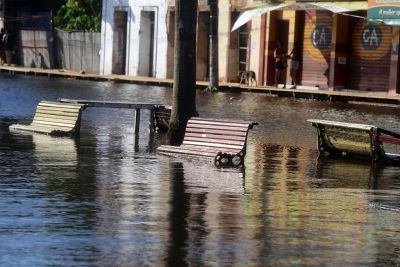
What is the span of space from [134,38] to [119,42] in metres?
1.64

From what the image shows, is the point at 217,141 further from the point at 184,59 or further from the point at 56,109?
the point at 56,109

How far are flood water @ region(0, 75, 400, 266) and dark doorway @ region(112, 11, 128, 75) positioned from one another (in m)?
33.2

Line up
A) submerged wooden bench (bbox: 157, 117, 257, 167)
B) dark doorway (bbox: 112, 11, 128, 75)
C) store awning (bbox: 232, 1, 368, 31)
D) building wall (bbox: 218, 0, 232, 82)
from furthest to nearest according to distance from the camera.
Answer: dark doorway (bbox: 112, 11, 128, 75), building wall (bbox: 218, 0, 232, 82), store awning (bbox: 232, 1, 368, 31), submerged wooden bench (bbox: 157, 117, 257, 167)

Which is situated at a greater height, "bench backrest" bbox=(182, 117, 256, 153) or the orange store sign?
the orange store sign

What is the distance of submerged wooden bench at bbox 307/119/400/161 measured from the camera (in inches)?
685

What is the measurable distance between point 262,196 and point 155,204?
4.71 ft

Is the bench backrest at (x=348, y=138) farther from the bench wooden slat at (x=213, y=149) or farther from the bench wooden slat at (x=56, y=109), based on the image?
the bench wooden slat at (x=56, y=109)

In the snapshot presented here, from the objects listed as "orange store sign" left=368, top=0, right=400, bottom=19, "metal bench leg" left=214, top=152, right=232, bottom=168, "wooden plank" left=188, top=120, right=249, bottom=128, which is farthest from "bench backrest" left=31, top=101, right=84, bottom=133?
"orange store sign" left=368, top=0, right=400, bottom=19

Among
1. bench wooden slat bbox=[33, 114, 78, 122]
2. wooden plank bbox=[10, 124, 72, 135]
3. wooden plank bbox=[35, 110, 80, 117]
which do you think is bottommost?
wooden plank bbox=[10, 124, 72, 135]

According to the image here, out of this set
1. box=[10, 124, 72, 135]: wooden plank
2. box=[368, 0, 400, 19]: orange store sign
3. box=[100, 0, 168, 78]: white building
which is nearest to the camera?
box=[10, 124, 72, 135]: wooden plank

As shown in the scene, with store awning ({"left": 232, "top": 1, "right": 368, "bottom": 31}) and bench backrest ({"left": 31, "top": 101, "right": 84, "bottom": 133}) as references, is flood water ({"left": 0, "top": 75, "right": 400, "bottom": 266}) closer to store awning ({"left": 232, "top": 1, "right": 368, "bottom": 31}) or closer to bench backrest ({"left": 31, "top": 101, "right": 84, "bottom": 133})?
bench backrest ({"left": 31, "top": 101, "right": 84, "bottom": 133})

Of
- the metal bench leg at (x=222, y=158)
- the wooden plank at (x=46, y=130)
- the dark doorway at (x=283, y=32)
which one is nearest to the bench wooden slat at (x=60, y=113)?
the wooden plank at (x=46, y=130)

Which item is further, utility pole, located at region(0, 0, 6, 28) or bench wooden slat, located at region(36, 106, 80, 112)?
utility pole, located at region(0, 0, 6, 28)

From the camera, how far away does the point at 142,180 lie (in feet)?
47.6
